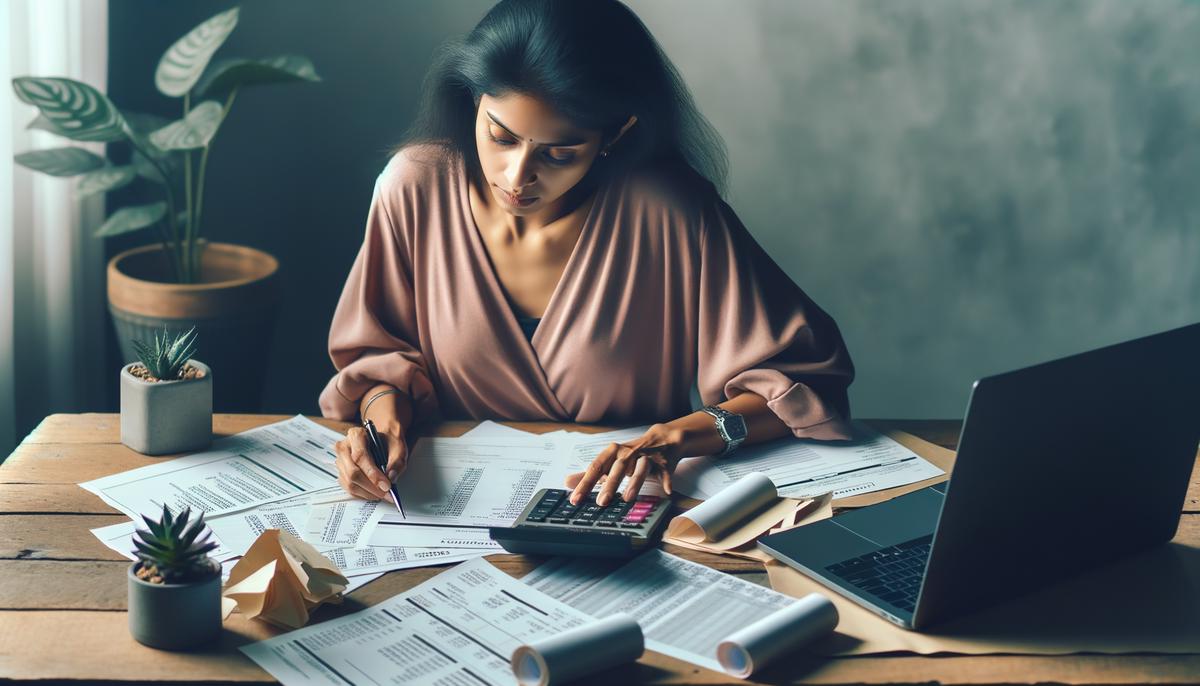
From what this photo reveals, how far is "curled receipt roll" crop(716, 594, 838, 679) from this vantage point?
39.4 inches

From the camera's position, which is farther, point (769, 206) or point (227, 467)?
Result: point (769, 206)

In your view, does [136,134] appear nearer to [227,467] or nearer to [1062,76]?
[227,467]

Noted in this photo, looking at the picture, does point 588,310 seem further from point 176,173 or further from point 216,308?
point 176,173

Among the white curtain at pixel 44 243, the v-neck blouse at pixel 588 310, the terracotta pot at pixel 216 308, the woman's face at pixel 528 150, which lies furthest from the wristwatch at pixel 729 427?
the white curtain at pixel 44 243

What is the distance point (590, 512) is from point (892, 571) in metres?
0.32

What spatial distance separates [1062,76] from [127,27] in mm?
A: 2258

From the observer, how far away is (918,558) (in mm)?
1217

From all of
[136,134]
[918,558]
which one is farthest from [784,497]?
[136,134]

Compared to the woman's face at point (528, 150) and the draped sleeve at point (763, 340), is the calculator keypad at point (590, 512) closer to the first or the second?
the draped sleeve at point (763, 340)

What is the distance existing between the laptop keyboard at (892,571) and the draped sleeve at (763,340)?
34cm

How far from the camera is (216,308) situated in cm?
244

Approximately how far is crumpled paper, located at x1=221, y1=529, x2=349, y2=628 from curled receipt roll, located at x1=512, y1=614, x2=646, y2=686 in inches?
8.7

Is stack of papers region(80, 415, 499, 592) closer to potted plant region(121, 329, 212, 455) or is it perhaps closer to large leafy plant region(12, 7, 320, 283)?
potted plant region(121, 329, 212, 455)

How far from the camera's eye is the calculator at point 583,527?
120 cm
